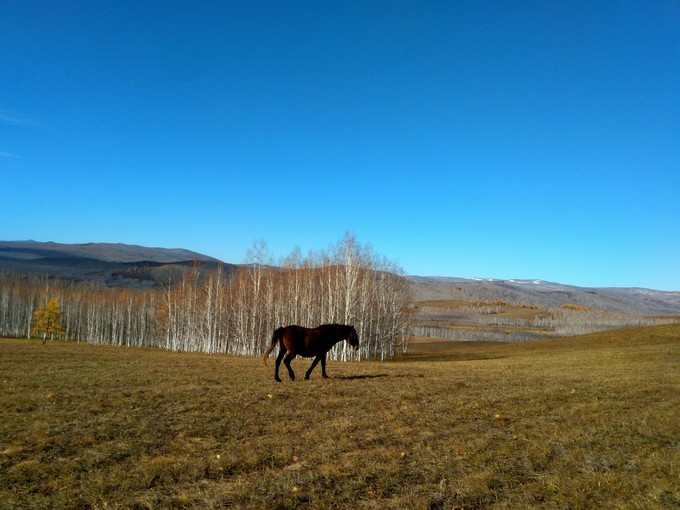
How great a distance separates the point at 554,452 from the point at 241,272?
59.6m

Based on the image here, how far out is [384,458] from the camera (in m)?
7.16

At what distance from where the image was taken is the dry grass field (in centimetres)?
567

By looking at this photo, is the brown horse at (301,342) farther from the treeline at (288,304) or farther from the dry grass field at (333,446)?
the treeline at (288,304)

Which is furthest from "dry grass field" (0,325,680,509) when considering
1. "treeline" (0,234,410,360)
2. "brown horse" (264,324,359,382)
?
"treeline" (0,234,410,360)

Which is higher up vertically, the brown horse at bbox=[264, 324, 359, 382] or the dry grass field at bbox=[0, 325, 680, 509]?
the brown horse at bbox=[264, 324, 359, 382]

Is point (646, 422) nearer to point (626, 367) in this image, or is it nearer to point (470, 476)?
point (470, 476)

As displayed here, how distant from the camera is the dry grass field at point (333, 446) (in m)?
5.67

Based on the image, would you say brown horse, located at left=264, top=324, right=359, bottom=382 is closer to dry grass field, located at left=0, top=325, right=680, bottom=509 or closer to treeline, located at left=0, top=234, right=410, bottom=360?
dry grass field, located at left=0, top=325, right=680, bottom=509

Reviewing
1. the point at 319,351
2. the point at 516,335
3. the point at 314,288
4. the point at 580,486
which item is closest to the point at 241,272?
the point at 314,288

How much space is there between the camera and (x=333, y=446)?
7.82m

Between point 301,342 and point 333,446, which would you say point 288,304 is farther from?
point 333,446

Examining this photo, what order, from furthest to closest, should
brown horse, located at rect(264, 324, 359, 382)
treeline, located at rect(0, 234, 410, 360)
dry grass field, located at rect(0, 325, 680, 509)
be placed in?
treeline, located at rect(0, 234, 410, 360)
brown horse, located at rect(264, 324, 359, 382)
dry grass field, located at rect(0, 325, 680, 509)

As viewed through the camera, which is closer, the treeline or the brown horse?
the brown horse

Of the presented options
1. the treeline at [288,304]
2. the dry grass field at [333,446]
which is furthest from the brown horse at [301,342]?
the treeline at [288,304]
